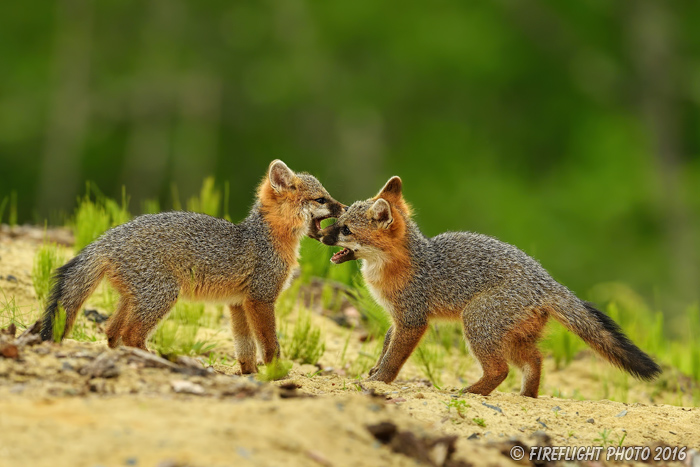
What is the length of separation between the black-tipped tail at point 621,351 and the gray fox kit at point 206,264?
2.50 m

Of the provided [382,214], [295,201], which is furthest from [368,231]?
[295,201]

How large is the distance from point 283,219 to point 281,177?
1.30 feet

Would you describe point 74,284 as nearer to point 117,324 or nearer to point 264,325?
point 117,324

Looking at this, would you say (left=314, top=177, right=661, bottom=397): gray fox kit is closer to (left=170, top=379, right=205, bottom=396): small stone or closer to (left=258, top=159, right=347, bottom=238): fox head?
(left=258, top=159, right=347, bottom=238): fox head

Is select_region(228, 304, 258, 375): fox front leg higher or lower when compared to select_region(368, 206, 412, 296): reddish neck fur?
lower

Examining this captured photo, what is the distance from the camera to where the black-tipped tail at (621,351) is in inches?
278

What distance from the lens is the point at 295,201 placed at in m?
8.00

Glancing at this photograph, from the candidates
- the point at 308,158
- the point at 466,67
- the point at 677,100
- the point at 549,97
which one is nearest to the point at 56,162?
the point at 308,158

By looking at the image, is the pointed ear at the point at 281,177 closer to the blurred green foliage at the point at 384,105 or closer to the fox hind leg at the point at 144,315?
the fox hind leg at the point at 144,315

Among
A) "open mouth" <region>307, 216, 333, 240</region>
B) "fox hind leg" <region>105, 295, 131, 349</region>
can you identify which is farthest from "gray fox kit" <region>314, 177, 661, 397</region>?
"fox hind leg" <region>105, 295, 131, 349</region>

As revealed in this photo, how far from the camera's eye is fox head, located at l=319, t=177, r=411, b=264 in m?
7.60

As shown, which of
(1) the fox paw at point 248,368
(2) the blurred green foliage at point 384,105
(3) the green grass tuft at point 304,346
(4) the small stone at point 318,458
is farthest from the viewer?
(2) the blurred green foliage at point 384,105

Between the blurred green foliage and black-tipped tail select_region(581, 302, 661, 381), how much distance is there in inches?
749

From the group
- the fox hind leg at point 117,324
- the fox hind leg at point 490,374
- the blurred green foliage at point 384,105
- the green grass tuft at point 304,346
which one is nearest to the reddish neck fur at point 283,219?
the green grass tuft at point 304,346
